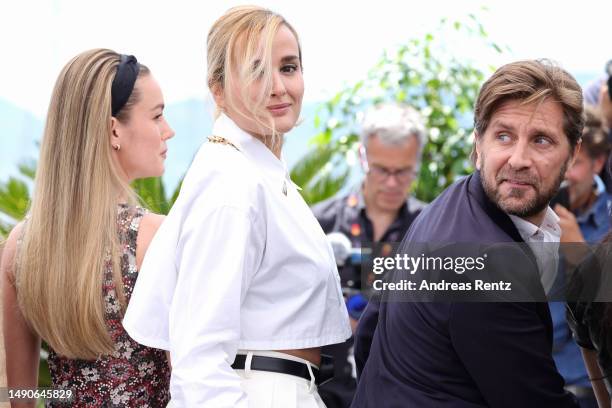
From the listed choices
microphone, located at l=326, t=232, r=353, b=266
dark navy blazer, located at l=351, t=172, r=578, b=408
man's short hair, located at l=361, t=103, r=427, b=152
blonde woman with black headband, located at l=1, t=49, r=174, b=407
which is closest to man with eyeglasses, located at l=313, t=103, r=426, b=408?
man's short hair, located at l=361, t=103, r=427, b=152

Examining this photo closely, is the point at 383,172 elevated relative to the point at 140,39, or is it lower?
lower

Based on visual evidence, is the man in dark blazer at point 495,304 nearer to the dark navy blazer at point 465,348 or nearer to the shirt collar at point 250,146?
the dark navy blazer at point 465,348

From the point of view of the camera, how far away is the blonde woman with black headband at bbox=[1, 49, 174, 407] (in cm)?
231

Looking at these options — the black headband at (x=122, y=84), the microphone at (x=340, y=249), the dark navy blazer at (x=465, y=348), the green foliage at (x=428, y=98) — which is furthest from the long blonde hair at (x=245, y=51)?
→ the green foliage at (x=428, y=98)

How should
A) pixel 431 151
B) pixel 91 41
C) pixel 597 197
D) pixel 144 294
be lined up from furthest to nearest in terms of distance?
1. pixel 91 41
2. pixel 431 151
3. pixel 597 197
4. pixel 144 294

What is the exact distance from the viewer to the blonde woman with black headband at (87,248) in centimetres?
231

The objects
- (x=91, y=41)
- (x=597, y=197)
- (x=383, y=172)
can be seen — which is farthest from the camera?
(x=91, y=41)

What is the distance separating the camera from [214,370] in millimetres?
1823

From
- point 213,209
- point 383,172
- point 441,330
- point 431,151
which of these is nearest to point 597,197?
point 383,172

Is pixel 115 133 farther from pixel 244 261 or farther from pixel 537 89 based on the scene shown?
pixel 537 89

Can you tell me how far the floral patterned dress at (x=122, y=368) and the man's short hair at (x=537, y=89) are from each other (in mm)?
1009

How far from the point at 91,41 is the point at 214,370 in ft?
14.3

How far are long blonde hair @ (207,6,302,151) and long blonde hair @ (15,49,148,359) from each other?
1.47 feet

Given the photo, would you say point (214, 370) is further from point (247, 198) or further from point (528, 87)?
point (528, 87)
